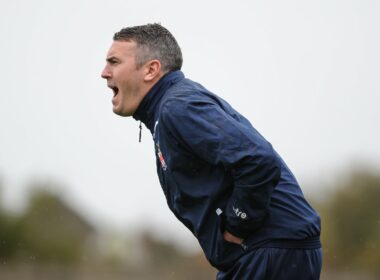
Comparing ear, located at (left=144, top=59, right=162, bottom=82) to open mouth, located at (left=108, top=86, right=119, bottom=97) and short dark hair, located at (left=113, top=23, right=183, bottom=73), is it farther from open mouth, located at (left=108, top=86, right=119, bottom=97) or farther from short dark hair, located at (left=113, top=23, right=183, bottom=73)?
open mouth, located at (left=108, top=86, right=119, bottom=97)

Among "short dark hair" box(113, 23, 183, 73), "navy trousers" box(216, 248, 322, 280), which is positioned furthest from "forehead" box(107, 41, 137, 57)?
"navy trousers" box(216, 248, 322, 280)

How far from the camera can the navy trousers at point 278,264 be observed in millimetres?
5617

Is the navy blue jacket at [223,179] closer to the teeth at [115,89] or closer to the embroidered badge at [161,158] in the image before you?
the embroidered badge at [161,158]

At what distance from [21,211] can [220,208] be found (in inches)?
2243

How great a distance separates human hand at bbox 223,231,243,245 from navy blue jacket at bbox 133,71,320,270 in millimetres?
28

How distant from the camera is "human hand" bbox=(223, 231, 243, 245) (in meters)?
5.70

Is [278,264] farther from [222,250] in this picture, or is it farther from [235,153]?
[235,153]

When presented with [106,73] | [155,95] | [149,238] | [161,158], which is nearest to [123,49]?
[106,73]

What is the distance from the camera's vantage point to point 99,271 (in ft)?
124

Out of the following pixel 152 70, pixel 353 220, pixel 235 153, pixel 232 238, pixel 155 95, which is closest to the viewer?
pixel 235 153

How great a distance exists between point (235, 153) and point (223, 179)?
310 mm

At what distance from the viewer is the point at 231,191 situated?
226 inches

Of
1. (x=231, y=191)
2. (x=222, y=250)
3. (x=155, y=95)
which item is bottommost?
(x=222, y=250)

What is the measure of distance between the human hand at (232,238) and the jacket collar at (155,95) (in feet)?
3.47
